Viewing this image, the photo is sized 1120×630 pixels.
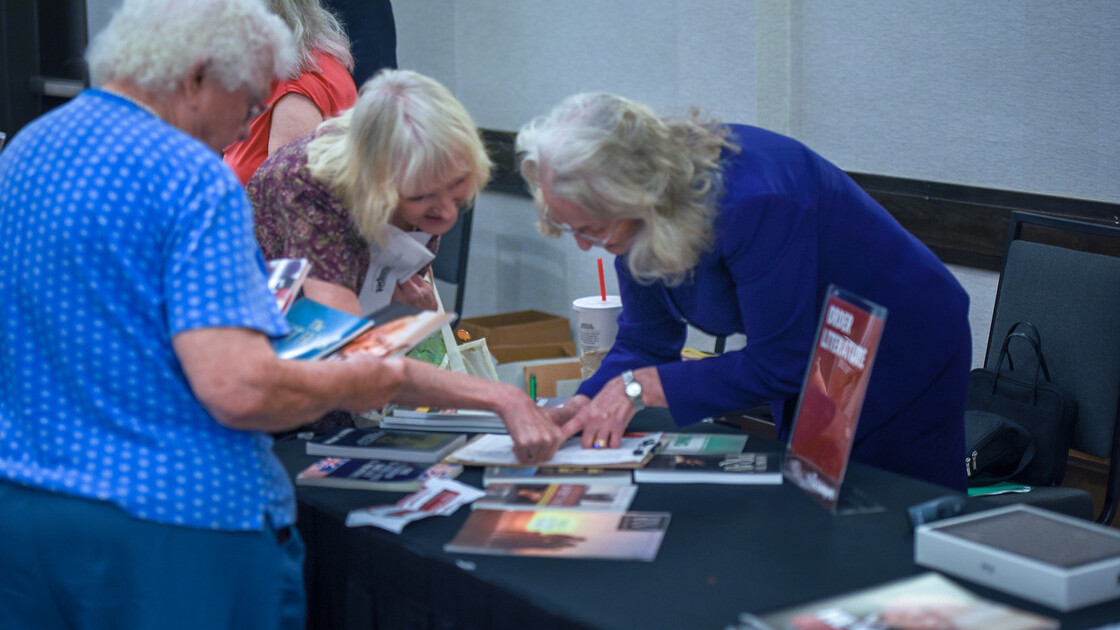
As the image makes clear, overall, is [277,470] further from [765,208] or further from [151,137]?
[765,208]

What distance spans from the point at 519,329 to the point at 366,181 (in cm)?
274

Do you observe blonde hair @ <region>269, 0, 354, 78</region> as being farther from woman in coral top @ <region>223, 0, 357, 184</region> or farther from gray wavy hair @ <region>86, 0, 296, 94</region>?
gray wavy hair @ <region>86, 0, 296, 94</region>

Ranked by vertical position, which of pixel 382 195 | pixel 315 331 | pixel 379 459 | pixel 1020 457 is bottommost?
pixel 1020 457

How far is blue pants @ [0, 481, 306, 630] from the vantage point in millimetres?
1355

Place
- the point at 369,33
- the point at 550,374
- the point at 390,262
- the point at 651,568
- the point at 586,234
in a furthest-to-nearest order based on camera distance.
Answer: the point at 550,374, the point at 369,33, the point at 390,262, the point at 586,234, the point at 651,568

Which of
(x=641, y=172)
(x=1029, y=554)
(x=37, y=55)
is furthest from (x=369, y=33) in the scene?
(x=37, y=55)

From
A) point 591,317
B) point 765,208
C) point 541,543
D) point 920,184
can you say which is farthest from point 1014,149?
point 541,543

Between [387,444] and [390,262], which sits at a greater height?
Result: [390,262]

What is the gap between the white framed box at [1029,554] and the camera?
4.07ft

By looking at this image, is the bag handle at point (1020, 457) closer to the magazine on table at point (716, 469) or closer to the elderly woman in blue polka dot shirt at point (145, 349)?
the magazine on table at point (716, 469)

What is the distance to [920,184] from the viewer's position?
3289 mm

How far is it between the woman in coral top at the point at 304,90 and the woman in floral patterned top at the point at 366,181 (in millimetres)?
536

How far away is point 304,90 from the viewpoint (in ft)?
8.52

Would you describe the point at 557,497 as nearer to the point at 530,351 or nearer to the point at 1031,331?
the point at 1031,331
